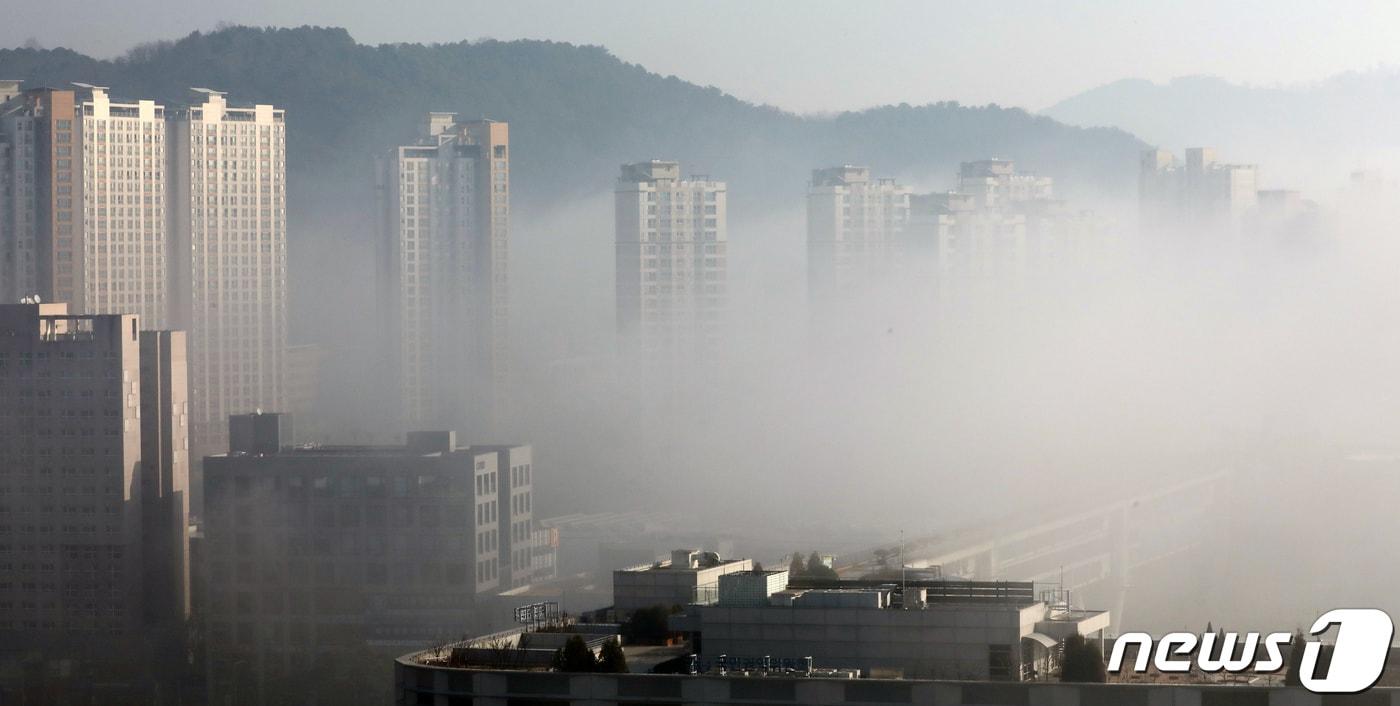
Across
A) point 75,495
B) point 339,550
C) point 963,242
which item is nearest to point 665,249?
point 963,242

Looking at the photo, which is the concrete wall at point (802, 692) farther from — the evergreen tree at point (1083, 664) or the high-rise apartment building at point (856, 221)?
the high-rise apartment building at point (856, 221)

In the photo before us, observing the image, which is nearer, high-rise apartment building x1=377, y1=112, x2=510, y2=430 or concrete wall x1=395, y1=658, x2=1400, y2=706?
concrete wall x1=395, y1=658, x2=1400, y2=706

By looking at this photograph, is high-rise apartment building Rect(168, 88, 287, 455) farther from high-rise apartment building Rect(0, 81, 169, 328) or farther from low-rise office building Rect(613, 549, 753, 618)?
low-rise office building Rect(613, 549, 753, 618)

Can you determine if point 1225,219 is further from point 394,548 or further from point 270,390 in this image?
point 394,548

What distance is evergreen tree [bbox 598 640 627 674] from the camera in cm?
878

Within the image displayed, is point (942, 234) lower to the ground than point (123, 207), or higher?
lower

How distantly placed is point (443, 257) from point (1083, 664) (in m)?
29.6

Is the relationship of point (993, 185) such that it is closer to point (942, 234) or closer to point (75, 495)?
point (942, 234)

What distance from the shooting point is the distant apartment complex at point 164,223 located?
3303cm

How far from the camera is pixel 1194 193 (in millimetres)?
44250

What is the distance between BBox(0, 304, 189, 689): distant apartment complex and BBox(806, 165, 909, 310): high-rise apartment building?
1771cm

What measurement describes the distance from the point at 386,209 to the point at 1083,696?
2977 cm

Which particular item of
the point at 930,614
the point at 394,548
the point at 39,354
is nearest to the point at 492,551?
the point at 394,548

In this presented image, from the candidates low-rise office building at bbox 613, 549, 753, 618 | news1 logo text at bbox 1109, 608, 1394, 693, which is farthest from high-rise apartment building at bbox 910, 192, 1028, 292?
news1 logo text at bbox 1109, 608, 1394, 693
